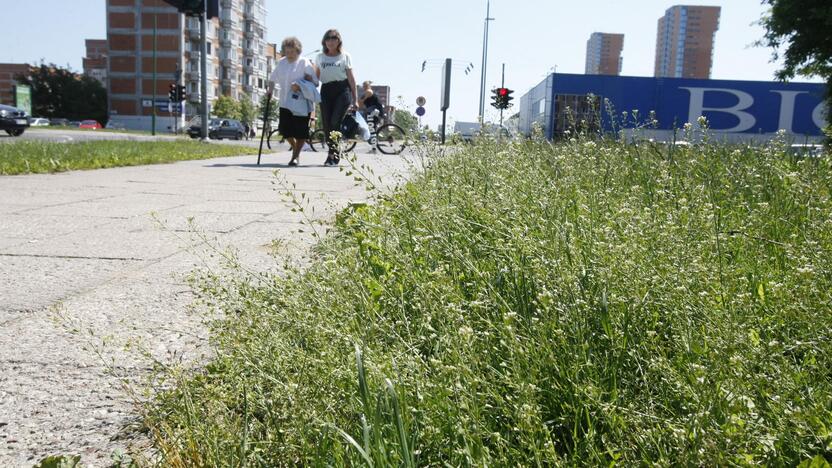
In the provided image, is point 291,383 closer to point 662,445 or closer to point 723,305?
point 662,445

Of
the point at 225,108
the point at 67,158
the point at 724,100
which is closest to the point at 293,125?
the point at 67,158

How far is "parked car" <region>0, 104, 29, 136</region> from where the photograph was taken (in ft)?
91.0

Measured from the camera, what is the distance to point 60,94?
89.6 meters

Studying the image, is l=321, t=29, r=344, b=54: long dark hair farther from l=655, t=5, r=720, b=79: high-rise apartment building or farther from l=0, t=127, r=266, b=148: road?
l=655, t=5, r=720, b=79: high-rise apartment building

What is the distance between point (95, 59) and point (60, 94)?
41752 mm

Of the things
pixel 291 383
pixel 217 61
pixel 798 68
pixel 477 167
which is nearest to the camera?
pixel 291 383

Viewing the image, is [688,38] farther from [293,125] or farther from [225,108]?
[293,125]

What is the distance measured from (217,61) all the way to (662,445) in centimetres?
10438

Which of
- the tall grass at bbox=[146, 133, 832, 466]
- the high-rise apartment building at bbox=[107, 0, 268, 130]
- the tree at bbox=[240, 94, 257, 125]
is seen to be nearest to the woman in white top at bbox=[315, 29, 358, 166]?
the tall grass at bbox=[146, 133, 832, 466]

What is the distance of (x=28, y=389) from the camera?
1.93 m

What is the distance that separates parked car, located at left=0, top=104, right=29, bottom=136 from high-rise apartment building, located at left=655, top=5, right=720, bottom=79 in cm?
16081

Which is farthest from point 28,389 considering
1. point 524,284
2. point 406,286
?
point 524,284

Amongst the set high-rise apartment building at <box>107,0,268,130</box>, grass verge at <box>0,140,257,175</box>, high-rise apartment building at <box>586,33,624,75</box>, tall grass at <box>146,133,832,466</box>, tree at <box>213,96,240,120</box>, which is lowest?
grass verge at <box>0,140,257,175</box>

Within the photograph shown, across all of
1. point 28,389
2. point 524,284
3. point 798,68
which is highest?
point 798,68
